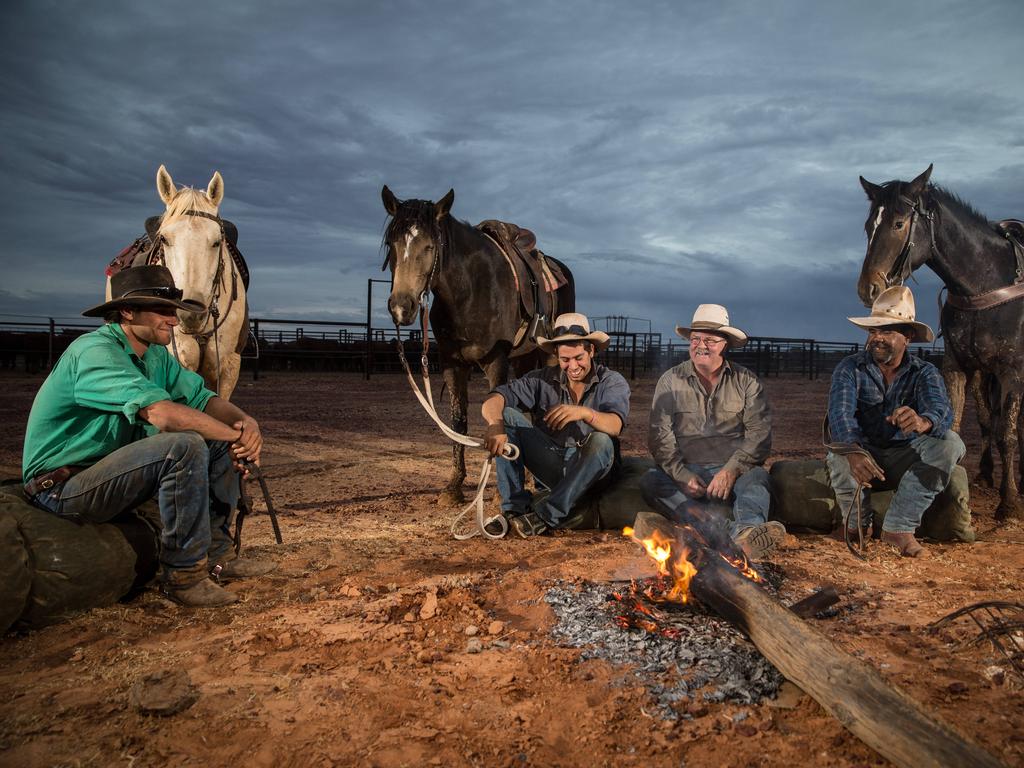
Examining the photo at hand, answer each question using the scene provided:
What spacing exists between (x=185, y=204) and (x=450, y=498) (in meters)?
2.83

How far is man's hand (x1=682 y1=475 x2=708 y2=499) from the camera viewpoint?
165 inches

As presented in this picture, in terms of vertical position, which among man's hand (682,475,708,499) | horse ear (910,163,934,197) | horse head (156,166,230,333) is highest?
horse ear (910,163,934,197)

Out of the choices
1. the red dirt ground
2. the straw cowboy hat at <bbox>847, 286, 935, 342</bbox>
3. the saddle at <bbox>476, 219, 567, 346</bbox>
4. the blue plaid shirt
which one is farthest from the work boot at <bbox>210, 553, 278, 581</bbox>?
the straw cowboy hat at <bbox>847, 286, 935, 342</bbox>

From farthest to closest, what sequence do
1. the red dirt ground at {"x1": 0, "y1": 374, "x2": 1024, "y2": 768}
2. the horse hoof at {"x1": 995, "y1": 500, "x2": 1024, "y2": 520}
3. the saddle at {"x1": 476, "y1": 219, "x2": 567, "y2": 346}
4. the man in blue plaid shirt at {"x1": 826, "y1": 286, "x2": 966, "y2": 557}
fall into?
the saddle at {"x1": 476, "y1": 219, "x2": 567, "y2": 346} → the horse hoof at {"x1": 995, "y1": 500, "x2": 1024, "y2": 520} → the man in blue plaid shirt at {"x1": 826, "y1": 286, "x2": 966, "y2": 557} → the red dirt ground at {"x1": 0, "y1": 374, "x2": 1024, "y2": 768}

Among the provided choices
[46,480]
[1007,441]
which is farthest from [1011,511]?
[46,480]

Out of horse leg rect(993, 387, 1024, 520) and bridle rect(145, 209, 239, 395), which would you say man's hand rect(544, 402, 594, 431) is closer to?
bridle rect(145, 209, 239, 395)

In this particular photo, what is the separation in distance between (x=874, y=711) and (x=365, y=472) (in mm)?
5343

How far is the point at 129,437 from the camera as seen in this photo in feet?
10.7

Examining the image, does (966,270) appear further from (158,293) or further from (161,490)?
(161,490)

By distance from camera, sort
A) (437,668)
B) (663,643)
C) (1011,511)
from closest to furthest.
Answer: (437,668) < (663,643) < (1011,511)

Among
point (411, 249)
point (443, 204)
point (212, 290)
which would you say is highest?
point (443, 204)

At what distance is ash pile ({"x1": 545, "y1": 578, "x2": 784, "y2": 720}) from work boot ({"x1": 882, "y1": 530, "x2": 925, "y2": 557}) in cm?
175

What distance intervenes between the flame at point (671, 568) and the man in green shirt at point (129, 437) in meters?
1.97

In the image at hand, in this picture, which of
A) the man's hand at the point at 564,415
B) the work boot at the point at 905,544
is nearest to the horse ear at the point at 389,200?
the man's hand at the point at 564,415
